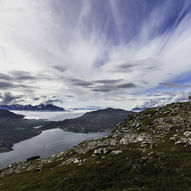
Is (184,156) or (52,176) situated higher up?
(184,156)

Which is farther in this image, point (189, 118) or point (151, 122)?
point (151, 122)

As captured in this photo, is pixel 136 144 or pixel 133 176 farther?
pixel 136 144

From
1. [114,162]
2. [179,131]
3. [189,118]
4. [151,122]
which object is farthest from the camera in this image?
[151,122]

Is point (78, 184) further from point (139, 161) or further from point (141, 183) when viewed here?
point (139, 161)

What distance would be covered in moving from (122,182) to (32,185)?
56.4 ft

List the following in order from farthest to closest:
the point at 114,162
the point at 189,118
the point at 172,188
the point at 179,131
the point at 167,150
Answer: the point at 189,118 → the point at 179,131 → the point at 167,150 → the point at 114,162 → the point at 172,188

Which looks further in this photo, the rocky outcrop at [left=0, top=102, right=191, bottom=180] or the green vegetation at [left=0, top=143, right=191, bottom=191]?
the rocky outcrop at [left=0, top=102, right=191, bottom=180]

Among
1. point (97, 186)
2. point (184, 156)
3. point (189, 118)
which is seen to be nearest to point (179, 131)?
point (189, 118)

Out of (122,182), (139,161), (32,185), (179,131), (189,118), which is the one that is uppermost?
(189,118)

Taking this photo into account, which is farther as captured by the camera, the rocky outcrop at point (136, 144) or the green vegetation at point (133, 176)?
the rocky outcrop at point (136, 144)

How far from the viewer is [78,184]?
21.7 m

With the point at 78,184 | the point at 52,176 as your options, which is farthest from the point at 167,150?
the point at 52,176

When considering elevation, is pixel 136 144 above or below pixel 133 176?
above

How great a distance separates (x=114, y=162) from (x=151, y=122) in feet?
118
